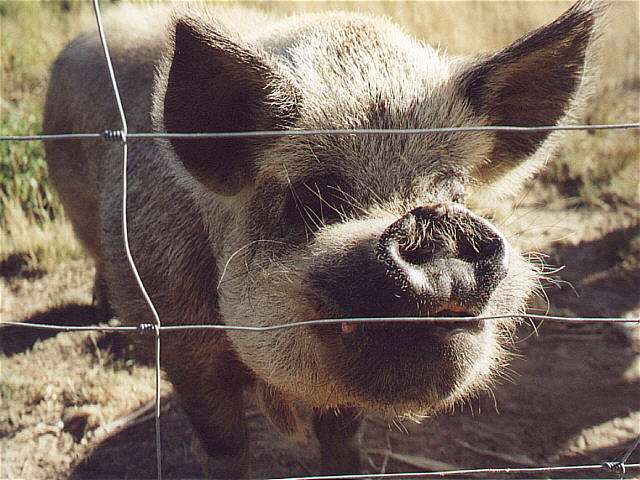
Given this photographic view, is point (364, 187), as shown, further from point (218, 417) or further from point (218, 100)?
point (218, 417)

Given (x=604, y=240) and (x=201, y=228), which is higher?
(x=201, y=228)

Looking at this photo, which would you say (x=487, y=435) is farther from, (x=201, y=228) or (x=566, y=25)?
(x=566, y=25)

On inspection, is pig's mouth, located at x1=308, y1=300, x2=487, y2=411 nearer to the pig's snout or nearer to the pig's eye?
the pig's snout

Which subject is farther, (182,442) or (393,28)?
(182,442)

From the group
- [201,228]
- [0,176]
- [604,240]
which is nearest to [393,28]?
[201,228]

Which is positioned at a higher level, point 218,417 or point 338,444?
point 218,417

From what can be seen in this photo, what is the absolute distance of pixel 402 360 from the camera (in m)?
1.98

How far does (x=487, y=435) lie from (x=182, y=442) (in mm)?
1598

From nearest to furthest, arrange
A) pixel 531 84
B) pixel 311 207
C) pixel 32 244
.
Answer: pixel 311 207 → pixel 531 84 → pixel 32 244

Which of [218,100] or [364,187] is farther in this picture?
[218,100]

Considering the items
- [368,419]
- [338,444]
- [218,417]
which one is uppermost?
[218,417]

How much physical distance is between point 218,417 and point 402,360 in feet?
4.82

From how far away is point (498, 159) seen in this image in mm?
2768

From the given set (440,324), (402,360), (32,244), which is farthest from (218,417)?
(32,244)
